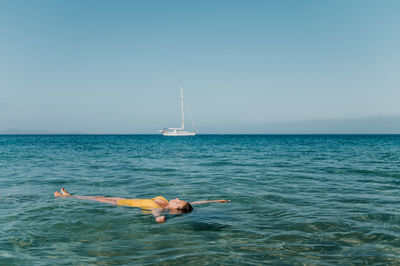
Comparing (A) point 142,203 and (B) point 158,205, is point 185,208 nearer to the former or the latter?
(B) point 158,205

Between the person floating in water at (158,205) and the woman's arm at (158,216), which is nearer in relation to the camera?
the woman's arm at (158,216)

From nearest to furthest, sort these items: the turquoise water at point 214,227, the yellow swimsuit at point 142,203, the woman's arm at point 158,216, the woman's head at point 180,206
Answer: the turquoise water at point 214,227 < the woman's arm at point 158,216 < the woman's head at point 180,206 < the yellow swimsuit at point 142,203

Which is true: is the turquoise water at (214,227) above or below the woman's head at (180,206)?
below

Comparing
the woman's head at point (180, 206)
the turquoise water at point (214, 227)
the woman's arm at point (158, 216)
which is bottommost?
the turquoise water at point (214, 227)

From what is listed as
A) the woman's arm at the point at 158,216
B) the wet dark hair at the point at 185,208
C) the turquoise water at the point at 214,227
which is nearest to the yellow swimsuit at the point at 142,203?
the turquoise water at the point at 214,227

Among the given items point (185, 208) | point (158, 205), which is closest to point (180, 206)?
point (185, 208)

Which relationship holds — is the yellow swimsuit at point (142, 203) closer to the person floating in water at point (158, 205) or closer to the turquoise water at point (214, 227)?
the person floating in water at point (158, 205)

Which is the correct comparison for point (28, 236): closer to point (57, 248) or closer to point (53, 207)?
point (57, 248)

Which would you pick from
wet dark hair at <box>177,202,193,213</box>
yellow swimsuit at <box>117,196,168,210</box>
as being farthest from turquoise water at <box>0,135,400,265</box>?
yellow swimsuit at <box>117,196,168,210</box>

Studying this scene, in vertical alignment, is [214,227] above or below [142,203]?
below

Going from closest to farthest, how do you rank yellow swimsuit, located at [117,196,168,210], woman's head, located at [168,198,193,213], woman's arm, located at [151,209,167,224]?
woman's arm, located at [151,209,167,224] < woman's head, located at [168,198,193,213] < yellow swimsuit, located at [117,196,168,210]

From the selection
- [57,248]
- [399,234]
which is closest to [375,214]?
[399,234]

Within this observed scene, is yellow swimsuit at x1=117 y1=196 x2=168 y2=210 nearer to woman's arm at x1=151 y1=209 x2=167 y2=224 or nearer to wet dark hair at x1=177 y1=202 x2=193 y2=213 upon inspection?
woman's arm at x1=151 y1=209 x2=167 y2=224

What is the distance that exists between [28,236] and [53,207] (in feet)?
9.26
